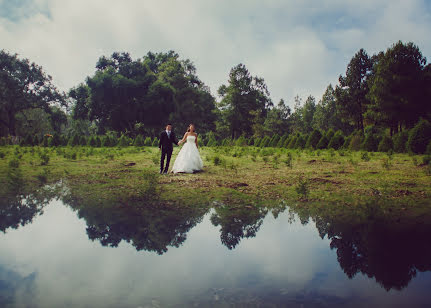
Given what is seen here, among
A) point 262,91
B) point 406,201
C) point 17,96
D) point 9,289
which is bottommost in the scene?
point 9,289

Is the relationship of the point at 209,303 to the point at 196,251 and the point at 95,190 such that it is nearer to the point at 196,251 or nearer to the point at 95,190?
the point at 196,251

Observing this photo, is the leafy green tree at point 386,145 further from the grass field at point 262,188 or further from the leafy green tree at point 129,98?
the leafy green tree at point 129,98

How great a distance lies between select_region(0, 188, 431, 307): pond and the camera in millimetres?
2781

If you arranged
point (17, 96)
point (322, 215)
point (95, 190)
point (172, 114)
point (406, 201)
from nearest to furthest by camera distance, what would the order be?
point (322, 215) → point (406, 201) → point (95, 190) → point (17, 96) → point (172, 114)

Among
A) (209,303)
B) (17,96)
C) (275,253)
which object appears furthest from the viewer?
(17,96)

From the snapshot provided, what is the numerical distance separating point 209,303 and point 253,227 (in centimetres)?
244

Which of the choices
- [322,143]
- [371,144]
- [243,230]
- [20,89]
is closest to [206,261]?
[243,230]

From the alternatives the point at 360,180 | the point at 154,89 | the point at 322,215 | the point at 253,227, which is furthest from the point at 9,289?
the point at 154,89

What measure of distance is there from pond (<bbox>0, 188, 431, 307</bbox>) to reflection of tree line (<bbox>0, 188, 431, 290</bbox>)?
17 millimetres

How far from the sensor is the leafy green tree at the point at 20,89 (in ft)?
147

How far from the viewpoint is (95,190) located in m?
7.94

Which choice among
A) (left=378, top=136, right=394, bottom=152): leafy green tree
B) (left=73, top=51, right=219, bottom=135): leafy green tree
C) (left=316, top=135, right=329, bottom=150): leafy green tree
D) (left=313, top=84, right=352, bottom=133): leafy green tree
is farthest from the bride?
(left=313, top=84, right=352, bottom=133): leafy green tree

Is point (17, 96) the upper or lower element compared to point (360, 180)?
upper

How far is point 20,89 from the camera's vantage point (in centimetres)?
4700
